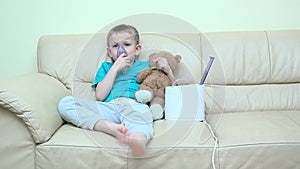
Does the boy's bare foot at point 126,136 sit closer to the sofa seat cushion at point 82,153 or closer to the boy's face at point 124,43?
the sofa seat cushion at point 82,153

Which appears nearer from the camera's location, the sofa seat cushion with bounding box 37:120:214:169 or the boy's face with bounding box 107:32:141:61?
the sofa seat cushion with bounding box 37:120:214:169

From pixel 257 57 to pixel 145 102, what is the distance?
A: 26.0 inches

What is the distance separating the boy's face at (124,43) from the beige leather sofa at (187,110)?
90 millimetres

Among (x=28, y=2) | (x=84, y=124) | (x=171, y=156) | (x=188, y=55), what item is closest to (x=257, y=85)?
(x=188, y=55)

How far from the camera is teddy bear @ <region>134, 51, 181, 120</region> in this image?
1.39m

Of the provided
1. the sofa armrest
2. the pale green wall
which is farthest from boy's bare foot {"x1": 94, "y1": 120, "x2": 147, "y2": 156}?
the pale green wall

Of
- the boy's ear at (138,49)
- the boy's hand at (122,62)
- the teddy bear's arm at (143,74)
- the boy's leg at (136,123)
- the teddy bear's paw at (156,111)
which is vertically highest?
the boy's ear at (138,49)

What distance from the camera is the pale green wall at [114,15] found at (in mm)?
1792

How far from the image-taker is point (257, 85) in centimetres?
164

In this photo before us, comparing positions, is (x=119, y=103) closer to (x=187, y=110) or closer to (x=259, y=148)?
(x=187, y=110)

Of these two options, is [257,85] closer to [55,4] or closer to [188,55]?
[188,55]

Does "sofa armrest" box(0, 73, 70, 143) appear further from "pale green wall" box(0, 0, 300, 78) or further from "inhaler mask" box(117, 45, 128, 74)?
"pale green wall" box(0, 0, 300, 78)

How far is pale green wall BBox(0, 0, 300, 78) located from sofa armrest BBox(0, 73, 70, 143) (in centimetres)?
56

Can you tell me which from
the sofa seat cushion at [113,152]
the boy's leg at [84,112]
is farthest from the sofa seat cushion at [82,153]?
the boy's leg at [84,112]
